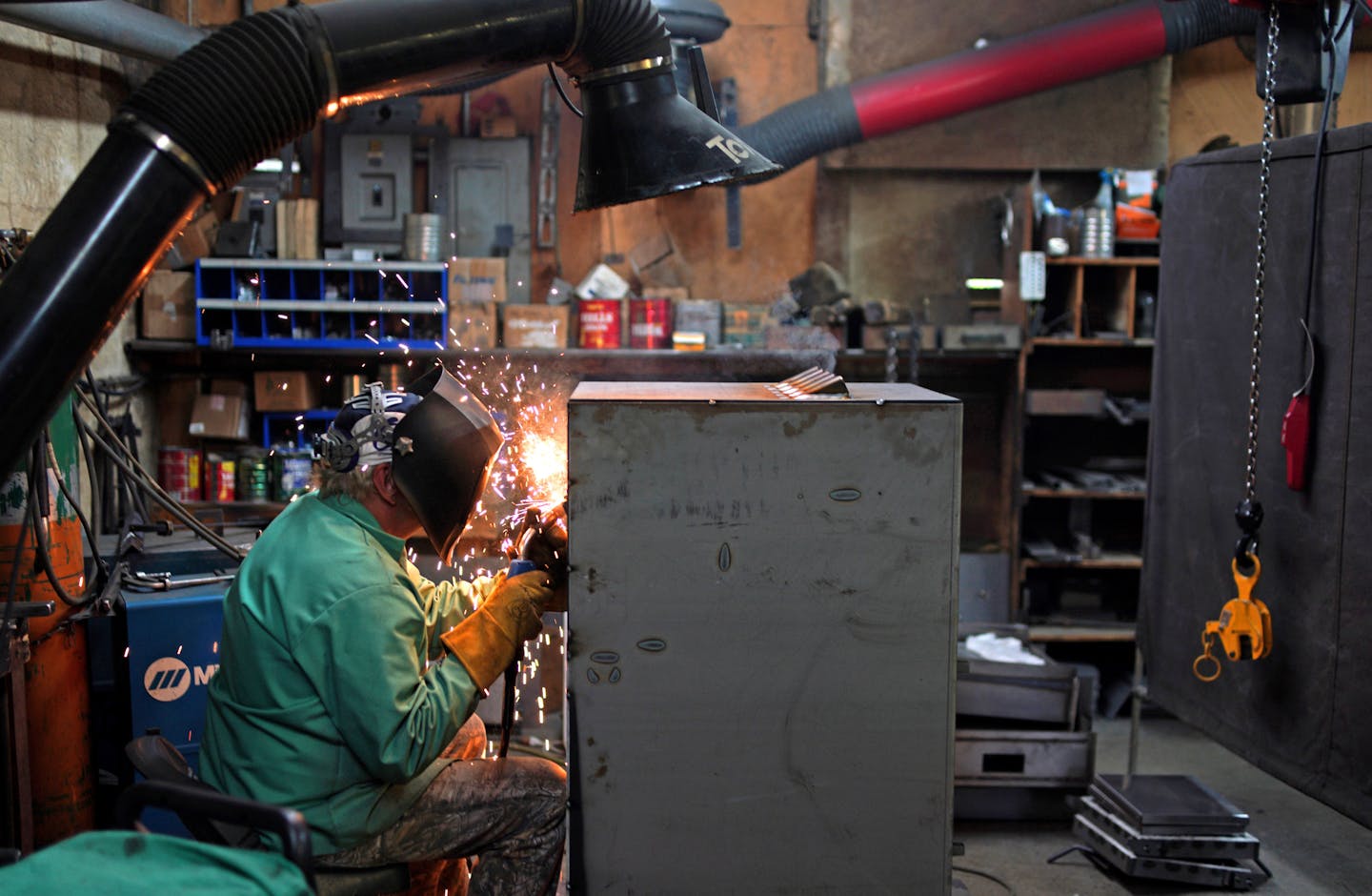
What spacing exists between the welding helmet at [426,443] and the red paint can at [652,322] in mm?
3639

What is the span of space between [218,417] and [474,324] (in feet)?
4.50

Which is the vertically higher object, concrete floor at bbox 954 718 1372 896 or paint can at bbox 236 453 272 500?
paint can at bbox 236 453 272 500

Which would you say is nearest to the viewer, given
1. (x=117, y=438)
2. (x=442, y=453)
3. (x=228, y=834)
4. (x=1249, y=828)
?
(x=228, y=834)

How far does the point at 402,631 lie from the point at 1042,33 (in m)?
5.09

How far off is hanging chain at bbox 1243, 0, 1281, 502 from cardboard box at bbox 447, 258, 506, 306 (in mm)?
3885

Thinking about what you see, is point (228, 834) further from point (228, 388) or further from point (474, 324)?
point (228, 388)

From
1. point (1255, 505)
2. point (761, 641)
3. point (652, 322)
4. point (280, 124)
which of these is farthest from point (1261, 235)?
point (652, 322)

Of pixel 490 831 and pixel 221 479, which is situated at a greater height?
pixel 221 479

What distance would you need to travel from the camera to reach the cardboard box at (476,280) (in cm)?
589

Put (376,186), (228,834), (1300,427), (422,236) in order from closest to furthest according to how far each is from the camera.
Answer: (228,834) < (1300,427) < (422,236) < (376,186)

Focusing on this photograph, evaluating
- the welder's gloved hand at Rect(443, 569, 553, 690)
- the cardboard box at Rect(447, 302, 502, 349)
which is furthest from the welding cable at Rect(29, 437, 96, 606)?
the cardboard box at Rect(447, 302, 502, 349)

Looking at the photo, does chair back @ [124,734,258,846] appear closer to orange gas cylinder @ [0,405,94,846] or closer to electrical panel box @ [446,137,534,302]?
orange gas cylinder @ [0,405,94,846]

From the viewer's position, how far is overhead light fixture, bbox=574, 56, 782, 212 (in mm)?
2385

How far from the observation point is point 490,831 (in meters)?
Answer: 2.44
